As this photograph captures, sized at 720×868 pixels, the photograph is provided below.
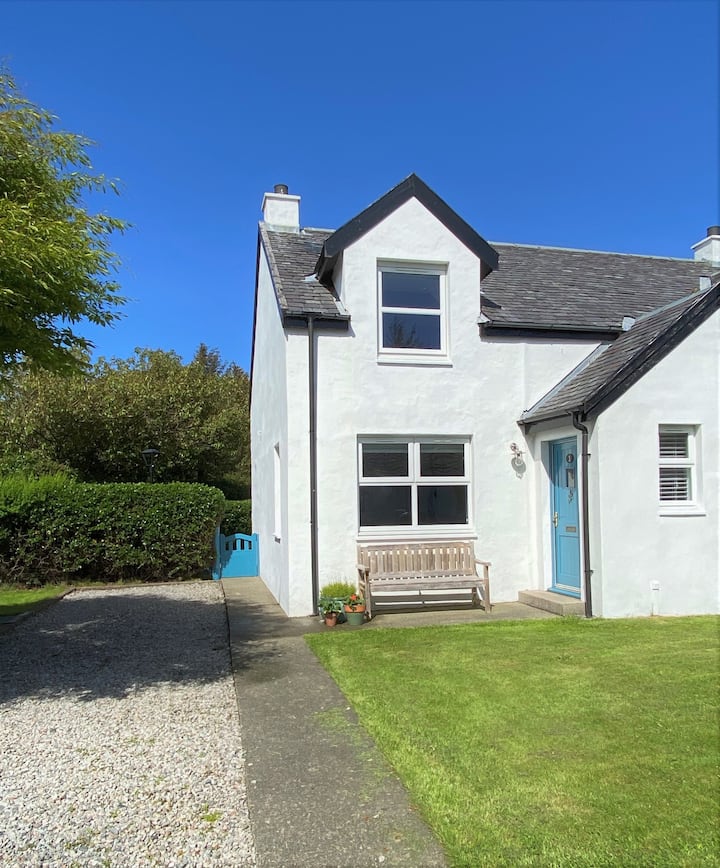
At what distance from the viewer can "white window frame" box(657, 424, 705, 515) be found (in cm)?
1032

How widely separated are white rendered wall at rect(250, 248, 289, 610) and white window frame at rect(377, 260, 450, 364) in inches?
70.8

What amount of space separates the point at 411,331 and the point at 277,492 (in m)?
4.40

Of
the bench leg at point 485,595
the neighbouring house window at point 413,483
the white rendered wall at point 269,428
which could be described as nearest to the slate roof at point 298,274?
the white rendered wall at point 269,428

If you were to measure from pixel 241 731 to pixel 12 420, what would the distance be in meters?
22.5

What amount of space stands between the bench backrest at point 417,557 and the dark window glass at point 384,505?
46 cm

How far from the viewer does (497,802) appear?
13.5 feet

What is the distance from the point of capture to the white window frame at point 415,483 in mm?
11180

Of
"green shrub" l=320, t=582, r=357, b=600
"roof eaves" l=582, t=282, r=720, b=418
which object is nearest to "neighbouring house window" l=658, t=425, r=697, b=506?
"roof eaves" l=582, t=282, r=720, b=418

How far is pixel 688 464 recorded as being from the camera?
10555 millimetres

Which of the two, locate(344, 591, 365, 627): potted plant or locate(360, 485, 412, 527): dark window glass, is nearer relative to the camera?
locate(344, 591, 365, 627): potted plant

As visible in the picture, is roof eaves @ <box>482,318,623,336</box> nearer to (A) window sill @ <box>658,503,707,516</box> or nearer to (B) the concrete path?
(A) window sill @ <box>658,503,707,516</box>

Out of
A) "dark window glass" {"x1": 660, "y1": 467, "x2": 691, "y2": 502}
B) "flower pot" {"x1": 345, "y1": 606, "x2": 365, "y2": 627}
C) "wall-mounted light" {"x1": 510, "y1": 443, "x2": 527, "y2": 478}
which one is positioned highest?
"wall-mounted light" {"x1": 510, "y1": 443, "x2": 527, "y2": 478}

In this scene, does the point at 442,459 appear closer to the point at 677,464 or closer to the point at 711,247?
the point at 677,464

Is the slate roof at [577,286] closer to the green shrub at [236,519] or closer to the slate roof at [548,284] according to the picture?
the slate roof at [548,284]
